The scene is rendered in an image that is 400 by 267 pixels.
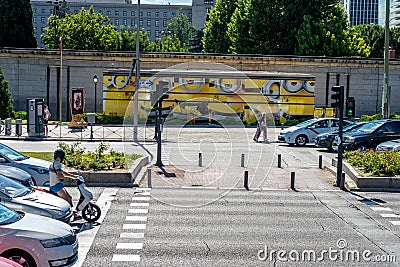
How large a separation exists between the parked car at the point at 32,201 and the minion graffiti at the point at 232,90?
2790cm

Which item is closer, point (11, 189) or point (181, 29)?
point (11, 189)

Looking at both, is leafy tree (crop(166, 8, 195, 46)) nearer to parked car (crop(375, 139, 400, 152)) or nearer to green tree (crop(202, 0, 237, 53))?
green tree (crop(202, 0, 237, 53))

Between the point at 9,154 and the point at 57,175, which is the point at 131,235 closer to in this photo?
the point at 57,175

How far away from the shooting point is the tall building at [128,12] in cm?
14862

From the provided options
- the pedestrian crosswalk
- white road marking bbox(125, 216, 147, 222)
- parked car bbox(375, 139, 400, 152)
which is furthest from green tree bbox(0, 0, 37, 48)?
white road marking bbox(125, 216, 147, 222)

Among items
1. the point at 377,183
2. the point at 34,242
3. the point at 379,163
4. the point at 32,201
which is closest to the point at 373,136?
the point at 379,163

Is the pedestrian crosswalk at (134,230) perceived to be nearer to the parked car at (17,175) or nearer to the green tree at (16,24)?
the parked car at (17,175)

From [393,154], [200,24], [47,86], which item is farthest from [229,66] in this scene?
[200,24]

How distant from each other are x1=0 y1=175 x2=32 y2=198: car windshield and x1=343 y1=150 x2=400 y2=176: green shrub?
12016mm

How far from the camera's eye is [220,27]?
7712 centimetres

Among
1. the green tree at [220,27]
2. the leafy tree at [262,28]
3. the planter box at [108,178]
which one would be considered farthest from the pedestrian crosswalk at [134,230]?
the green tree at [220,27]

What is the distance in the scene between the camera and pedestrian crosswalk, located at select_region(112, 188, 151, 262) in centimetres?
1141

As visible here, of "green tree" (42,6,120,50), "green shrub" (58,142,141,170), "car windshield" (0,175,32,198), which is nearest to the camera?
"car windshield" (0,175,32,198)

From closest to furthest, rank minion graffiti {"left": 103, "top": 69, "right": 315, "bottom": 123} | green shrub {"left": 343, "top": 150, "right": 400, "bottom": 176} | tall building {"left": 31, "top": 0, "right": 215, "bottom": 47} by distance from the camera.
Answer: green shrub {"left": 343, "top": 150, "right": 400, "bottom": 176} → minion graffiti {"left": 103, "top": 69, "right": 315, "bottom": 123} → tall building {"left": 31, "top": 0, "right": 215, "bottom": 47}
